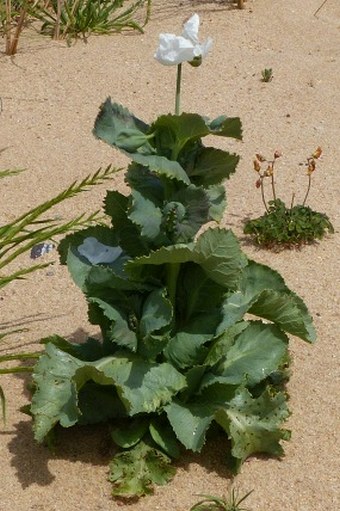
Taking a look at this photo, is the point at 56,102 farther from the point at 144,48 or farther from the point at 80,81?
the point at 144,48

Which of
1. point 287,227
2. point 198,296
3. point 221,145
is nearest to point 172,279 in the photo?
point 198,296

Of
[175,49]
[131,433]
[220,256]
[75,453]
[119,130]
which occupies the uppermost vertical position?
[175,49]

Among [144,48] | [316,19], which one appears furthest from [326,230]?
[316,19]

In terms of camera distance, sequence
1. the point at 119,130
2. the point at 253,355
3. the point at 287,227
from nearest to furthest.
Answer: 1. the point at 119,130
2. the point at 253,355
3. the point at 287,227

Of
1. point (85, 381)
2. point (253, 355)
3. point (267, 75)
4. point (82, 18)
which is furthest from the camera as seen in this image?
point (82, 18)

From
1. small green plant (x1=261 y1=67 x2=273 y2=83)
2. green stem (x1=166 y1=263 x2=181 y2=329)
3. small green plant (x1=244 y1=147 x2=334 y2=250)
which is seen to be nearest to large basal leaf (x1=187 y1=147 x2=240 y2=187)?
green stem (x1=166 y1=263 x2=181 y2=329)

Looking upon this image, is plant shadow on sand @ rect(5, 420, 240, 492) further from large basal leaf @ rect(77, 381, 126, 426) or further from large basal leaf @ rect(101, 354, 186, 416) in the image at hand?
large basal leaf @ rect(101, 354, 186, 416)

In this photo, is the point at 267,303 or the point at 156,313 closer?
the point at 156,313

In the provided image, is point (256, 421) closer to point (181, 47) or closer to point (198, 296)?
point (198, 296)
